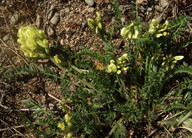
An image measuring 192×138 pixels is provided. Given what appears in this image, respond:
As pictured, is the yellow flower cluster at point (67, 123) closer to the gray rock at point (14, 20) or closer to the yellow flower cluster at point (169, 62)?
the yellow flower cluster at point (169, 62)

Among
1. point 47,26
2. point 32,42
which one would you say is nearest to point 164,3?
point 47,26

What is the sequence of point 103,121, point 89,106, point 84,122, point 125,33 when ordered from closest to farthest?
point 125,33, point 84,122, point 89,106, point 103,121

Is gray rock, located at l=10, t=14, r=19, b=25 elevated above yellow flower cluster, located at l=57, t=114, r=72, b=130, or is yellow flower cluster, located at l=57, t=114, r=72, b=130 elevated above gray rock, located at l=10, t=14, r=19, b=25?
gray rock, located at l=10, t=14, r=19, b=25

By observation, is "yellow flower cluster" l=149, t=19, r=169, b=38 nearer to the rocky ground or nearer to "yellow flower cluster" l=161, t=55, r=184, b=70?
"yellow flower cluster" l=161, t=55, r=184, b=70

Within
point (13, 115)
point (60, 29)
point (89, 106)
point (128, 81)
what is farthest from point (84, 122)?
point (60, 29)

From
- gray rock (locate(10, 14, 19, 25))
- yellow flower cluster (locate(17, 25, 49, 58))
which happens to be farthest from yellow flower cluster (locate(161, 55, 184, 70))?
gray rock (locate(10, 14, 19, 25))

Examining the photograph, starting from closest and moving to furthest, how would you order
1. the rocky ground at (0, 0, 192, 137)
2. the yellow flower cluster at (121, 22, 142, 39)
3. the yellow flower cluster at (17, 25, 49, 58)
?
the yellow flower cluster at (121, 22, 142, 39)
the yellow flower cluster at (17, 25, 49, 58)
the rocky ground at (0, 0, 192, 137)

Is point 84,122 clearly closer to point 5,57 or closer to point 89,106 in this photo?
point 89,106
